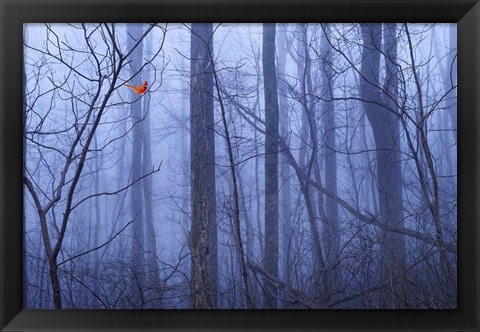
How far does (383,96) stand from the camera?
2.64 m

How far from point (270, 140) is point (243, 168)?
0.58 feet

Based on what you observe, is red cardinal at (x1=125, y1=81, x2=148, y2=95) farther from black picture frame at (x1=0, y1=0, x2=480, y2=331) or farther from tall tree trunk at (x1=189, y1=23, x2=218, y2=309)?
black picture frame at (x1=0, y1=0, x2=480, y2=331)

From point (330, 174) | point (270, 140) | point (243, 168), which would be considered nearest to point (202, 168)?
point (243, 168)

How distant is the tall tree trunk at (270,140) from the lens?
258 centimetres

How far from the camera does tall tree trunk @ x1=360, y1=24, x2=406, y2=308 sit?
8.58ft

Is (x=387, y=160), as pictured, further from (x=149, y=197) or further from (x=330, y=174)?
(x=149, y=197)

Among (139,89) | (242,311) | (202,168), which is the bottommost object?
(242,311)

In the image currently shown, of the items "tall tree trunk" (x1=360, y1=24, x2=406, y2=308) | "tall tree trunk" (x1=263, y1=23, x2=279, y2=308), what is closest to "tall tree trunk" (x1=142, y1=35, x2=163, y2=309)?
"tall tree trunk" (x1=263, y1=23, x2=279, y2=308)

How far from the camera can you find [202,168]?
2551mm

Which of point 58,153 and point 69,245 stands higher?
point 58,153

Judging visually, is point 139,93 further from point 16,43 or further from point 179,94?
point 16,43

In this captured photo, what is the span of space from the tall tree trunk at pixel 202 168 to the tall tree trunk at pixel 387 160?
714 millimetres

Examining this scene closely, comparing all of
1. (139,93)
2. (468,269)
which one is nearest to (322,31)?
(139,93)
